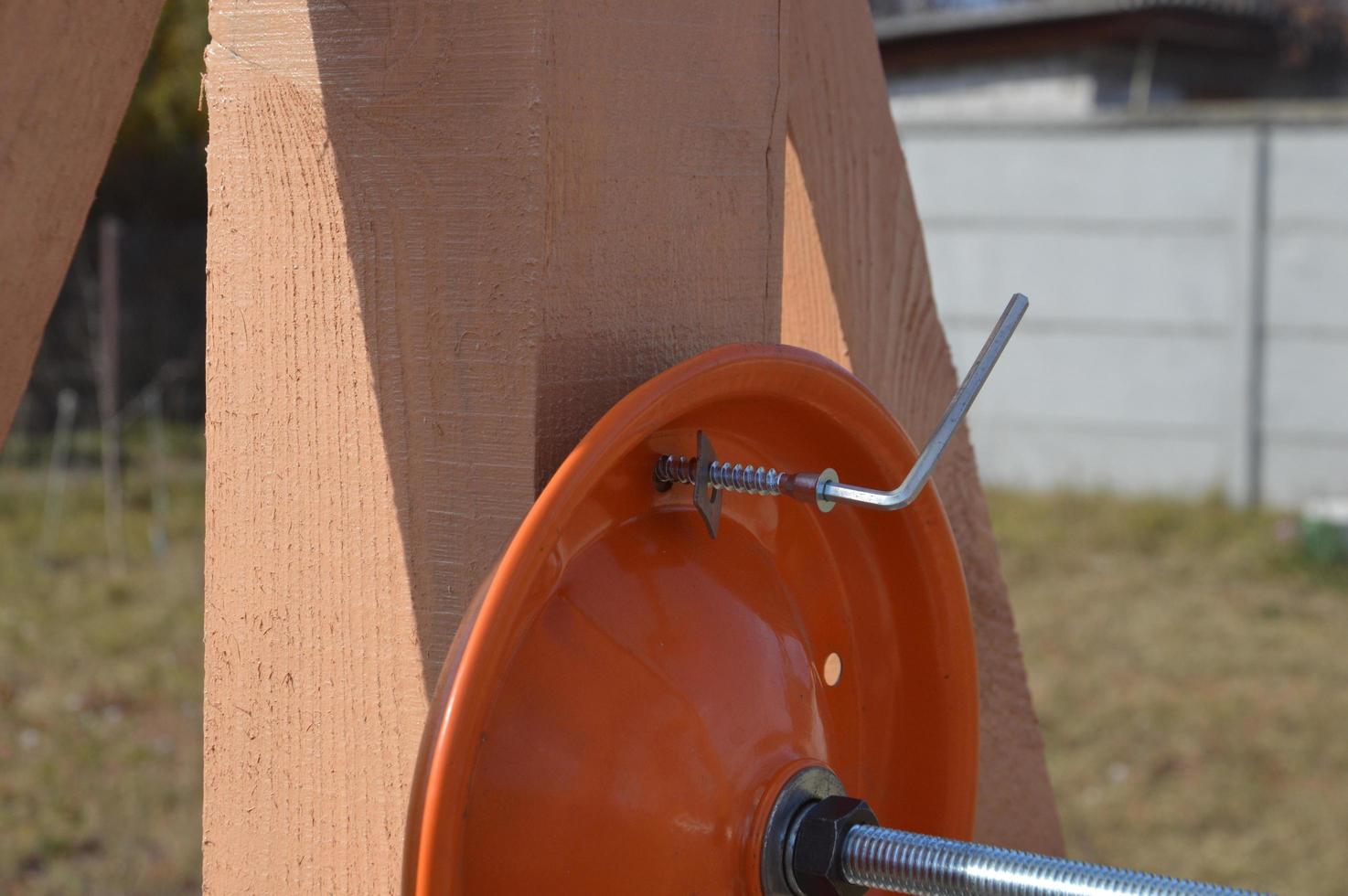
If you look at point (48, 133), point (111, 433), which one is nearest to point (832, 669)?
point (48, 133)

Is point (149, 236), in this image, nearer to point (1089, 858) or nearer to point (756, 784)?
point (1089, 858)

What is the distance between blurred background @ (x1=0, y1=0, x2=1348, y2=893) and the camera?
405 cm

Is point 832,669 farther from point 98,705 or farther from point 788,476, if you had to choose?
point 98,705

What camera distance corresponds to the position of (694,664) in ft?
2.39

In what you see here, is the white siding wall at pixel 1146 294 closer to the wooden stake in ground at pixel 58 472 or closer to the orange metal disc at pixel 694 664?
the wooden stake in ground at pixel 58 472

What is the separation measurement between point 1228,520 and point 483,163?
683cm

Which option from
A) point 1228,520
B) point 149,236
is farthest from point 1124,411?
point 149,236

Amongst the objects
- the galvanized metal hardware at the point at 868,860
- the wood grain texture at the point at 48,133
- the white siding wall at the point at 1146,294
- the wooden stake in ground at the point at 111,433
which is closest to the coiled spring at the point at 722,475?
the galvanized metal hardware at the point at 868,860

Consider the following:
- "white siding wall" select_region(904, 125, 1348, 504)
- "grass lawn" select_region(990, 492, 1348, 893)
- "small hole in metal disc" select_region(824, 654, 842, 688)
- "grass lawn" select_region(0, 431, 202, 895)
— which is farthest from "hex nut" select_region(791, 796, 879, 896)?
"white siding wall" select_region(904, 125, 1348, 504)

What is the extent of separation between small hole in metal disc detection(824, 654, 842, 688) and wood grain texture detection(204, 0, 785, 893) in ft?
0.66

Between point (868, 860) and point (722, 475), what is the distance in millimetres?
209

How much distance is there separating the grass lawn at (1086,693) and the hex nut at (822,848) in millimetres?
3060

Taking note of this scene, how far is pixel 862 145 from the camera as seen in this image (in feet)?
3.62

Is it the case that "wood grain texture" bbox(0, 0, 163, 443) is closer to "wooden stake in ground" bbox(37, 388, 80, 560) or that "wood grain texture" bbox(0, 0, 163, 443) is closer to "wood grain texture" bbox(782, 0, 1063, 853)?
"wood grain texture" bbox(782, 0, 1063, 853)
